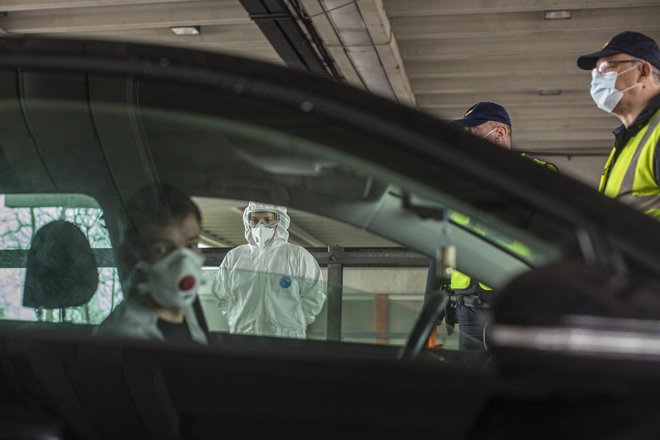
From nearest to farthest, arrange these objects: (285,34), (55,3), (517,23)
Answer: (285,34), (55,3), (517,23)

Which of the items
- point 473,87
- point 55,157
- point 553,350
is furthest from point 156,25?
point 553,350

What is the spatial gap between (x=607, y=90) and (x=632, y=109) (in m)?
0.17

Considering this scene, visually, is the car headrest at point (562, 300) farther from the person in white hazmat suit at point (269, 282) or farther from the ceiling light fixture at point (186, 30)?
the ceiling light fixture at point (186, 30)

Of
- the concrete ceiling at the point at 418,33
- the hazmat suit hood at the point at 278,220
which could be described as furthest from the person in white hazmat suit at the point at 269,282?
the concrete ceiling at the point at 418,33

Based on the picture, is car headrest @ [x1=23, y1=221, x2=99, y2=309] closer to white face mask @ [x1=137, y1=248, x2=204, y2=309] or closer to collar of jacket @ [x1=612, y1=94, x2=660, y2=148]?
white face mask @ [x1=137, y1=248, x2=204, y2=309]

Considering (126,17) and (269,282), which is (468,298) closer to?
(269,282)

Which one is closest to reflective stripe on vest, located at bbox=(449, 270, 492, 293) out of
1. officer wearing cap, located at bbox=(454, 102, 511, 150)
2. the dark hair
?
the dark hair

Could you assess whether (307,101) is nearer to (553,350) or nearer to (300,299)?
(300,299)

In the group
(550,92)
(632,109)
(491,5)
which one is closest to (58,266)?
(632,109)

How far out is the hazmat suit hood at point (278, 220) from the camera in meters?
1.40

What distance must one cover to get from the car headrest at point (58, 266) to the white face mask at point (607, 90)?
2835 mm

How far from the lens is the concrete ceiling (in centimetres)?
827

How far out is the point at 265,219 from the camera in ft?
4.91

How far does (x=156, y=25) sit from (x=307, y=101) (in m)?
8.34
